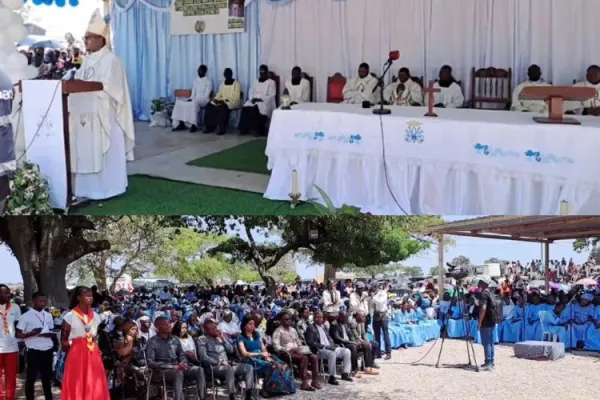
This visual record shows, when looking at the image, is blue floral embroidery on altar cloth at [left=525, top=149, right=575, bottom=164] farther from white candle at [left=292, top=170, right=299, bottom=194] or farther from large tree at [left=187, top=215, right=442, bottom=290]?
white candle at [left=292, top=170, right=299, bottom=194]

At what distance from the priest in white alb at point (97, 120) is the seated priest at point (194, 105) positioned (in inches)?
149

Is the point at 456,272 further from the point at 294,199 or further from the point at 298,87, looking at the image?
the point at 298,87

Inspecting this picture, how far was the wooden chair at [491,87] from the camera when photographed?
852cm

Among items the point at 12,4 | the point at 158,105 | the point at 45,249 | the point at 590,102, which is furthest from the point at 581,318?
the point at 158,105

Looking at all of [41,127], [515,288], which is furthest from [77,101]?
[515,288]

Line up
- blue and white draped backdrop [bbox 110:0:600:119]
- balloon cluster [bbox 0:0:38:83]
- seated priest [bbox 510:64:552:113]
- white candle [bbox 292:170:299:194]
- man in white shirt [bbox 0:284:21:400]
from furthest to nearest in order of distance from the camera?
blue and white draped backdrop [bbox 110:0:600:119], seated priest [bbox 510:64:552:113], balloon cluster [bbox 0:0:38:83], white candle [bbox 292:170:299:194], man in white shirt [bbox 0:284:21:400]

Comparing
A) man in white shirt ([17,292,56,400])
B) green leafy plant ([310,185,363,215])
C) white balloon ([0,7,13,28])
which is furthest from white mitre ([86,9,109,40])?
man in white shirt ([17,292,56,400])

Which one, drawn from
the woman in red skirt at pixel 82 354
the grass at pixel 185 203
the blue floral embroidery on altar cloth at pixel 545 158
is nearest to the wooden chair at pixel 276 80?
the grass at pixel 185 203

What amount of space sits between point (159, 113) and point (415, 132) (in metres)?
5.45

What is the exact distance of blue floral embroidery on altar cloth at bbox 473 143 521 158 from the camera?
5293 mm

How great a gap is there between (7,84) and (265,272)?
1999 millimetres

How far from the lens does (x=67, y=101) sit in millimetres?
5473

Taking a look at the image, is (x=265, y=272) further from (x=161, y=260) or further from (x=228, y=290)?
(x=161, y=260)

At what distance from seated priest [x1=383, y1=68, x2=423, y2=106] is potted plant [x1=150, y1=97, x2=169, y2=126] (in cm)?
320
